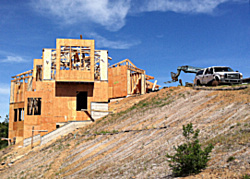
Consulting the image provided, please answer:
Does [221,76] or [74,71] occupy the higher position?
[74,71]

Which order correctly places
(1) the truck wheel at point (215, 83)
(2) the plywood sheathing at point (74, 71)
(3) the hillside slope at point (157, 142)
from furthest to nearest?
1. (2) the plywood sheathing at point (74, 71)
2. (1) the truck wheel at point (215, 83)
3. (3) the hillside slope at point (157, 142)

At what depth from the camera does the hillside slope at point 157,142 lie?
459 inches

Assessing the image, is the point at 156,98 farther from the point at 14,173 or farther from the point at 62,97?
the point at 14,173

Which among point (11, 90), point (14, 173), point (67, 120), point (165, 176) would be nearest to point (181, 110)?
point (165, 176)

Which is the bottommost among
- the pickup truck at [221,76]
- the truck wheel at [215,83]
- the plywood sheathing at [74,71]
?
the truck wheel at [215,83]

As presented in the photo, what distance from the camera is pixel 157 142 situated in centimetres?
1675

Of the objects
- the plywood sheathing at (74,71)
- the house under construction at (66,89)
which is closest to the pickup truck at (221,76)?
the house under construction at (66,89)

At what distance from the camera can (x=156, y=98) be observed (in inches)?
1267

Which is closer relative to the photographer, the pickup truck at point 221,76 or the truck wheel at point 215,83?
the pickup truck at point 221,76

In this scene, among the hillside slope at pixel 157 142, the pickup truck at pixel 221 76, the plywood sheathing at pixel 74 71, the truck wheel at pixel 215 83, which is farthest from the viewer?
the plywood sheathing at pixel 74 71

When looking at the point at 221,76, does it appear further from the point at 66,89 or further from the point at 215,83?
the point at 66,89

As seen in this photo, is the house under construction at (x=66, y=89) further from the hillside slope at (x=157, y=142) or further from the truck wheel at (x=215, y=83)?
the truck wheel at (x=215, y=83)

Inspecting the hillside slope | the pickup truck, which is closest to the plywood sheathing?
the hillside slope

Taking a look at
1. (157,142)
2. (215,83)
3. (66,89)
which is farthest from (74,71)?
(157,142)
